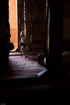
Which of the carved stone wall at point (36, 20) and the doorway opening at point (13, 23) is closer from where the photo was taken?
the carved stone wall at point (36, 20)

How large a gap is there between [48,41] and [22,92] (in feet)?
2.82

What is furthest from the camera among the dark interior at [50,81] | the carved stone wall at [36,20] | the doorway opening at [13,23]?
the doorway opening at [13,23]

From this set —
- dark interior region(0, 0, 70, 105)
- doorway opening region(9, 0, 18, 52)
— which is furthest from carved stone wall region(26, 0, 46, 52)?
dark interior region(0, 0, 70, 105)

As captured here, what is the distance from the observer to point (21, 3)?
6359 mm

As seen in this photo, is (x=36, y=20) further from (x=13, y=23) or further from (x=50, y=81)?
(x=50, y=81)

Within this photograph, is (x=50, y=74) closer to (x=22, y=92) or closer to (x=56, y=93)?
(x=56, y=93)

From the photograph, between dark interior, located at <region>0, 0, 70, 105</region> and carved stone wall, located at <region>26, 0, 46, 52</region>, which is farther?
carved stone wall, located at <region>26, 0, 46, 52</region>

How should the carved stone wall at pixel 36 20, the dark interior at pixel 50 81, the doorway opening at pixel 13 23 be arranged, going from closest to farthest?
the dark interior at pixel 50 81
the carved stone wall at pixel 36 20
the doorway opening at pixel 13 23

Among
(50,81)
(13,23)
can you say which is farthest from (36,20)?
(50,81)

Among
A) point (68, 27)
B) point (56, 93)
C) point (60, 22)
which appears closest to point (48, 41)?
point (60, 22)

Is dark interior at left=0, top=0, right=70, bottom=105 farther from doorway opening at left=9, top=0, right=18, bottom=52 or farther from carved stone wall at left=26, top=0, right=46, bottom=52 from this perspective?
doorway opening at left=9, top=0, right=18, bottom=52

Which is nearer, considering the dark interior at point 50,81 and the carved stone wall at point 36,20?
the dark interior at point 50,81

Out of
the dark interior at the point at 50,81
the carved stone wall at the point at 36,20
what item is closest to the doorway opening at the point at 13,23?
the carved stone wall at the point at 36,20

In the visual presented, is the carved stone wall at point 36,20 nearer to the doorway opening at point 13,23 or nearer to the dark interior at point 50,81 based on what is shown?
the doorway opening at point 13,23
